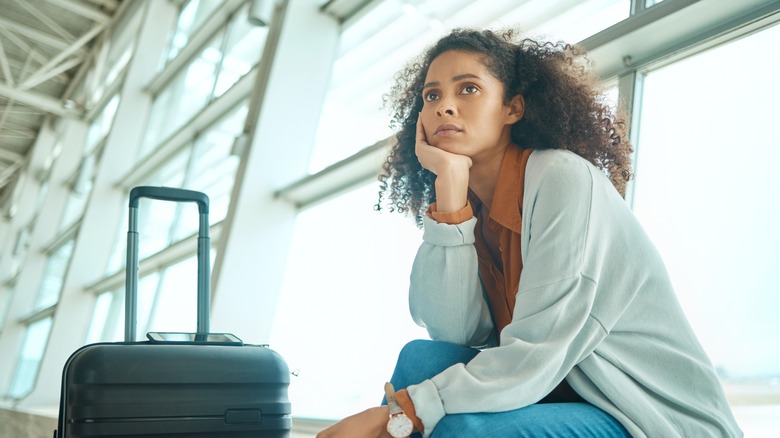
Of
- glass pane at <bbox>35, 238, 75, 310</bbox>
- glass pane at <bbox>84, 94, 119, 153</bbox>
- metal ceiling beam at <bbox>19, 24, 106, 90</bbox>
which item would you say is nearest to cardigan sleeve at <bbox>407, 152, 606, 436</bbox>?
glass pane at <bbox>84, 94, 119, 153</bbox>

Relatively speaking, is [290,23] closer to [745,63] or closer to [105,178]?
[745,63]

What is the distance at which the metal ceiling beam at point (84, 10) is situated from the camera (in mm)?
9164

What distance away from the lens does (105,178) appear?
23.9 feet

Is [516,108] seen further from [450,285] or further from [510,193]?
[450,285]

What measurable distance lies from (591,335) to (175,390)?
897 mm

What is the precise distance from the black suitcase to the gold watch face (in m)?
0.63

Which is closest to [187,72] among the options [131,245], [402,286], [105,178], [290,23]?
[105,178]

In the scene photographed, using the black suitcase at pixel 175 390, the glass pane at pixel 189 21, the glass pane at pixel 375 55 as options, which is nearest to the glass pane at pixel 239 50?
the glass pane at pixel 189 21

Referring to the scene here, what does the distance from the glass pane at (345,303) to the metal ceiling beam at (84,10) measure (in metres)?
6.66

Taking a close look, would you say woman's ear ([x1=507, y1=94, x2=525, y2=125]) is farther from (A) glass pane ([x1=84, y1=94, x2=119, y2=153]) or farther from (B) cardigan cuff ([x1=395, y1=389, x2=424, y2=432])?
(A) glass pane ([x1=84, y1=94, x2=119, y2=153])

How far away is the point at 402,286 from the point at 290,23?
176cm

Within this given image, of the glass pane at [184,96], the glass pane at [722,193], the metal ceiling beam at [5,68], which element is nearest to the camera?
the glass pane at [722,193]

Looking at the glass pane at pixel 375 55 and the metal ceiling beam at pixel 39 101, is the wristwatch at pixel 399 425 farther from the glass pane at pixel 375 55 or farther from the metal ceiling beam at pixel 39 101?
the metal ceiling beam at pixel 39 101

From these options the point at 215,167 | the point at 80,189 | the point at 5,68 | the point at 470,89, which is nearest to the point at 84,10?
the point at 5,68
